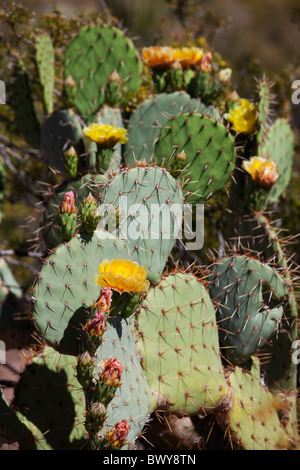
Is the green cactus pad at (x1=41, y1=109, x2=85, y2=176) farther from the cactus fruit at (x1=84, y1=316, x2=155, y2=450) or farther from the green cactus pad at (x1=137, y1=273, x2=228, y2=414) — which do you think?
the cactus fruit at (x1=84, y1=316, x2=155, y2=450)

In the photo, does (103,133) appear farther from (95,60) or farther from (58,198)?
(95,60)

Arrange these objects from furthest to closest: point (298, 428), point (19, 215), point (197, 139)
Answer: point (19, 215)
point (298, 428)
point (197, 139)

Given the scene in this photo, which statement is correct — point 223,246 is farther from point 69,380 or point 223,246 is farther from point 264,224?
point 69,380

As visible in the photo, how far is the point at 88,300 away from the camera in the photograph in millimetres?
1787

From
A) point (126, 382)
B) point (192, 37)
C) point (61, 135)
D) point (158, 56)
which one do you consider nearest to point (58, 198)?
point (61, 135)

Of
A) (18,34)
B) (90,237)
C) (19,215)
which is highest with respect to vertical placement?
(18,34)

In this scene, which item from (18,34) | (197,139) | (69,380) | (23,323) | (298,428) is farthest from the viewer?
(18,34)

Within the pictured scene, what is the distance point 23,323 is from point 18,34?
1.84 metres

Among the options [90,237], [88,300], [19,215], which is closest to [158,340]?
[88,300]

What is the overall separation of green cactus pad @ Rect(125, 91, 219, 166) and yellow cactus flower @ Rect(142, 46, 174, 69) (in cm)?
16

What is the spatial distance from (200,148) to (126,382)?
3.65 feet

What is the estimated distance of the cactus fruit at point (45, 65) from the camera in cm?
296

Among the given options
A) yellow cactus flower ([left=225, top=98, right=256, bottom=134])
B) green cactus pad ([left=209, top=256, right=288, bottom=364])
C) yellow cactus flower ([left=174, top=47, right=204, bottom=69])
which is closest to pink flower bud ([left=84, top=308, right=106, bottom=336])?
green cactus pad ([left=209, top=256, right=288, bottom=364])

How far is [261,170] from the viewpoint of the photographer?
8.13 feet
